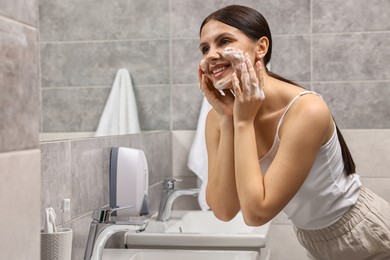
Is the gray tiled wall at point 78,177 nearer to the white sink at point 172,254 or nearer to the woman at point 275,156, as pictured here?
the white sink at point 172,254

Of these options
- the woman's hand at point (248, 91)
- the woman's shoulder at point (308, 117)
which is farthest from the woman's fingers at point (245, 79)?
the woman's shoulder at point (308, 117)

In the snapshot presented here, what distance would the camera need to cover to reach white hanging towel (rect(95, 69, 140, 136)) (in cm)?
204

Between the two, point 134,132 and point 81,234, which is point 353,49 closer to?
point 134,132

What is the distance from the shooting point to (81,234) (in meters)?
1.69

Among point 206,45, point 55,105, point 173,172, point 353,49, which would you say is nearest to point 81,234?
point 55,105

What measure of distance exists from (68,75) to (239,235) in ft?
2.29

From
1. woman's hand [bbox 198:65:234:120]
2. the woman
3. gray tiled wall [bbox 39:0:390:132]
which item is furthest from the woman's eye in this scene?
gray tiled wall [bbox 39:0:390:132]

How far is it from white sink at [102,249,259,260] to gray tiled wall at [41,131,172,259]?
0.12 m

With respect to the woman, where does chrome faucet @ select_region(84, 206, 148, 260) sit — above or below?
below

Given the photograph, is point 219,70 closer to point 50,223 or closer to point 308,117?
point 308,117

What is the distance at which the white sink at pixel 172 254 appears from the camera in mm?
1705

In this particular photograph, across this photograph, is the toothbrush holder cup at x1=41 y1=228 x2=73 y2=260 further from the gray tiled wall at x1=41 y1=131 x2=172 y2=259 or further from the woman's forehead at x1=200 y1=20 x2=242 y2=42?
the woman's forehead at x1=200 y1=20 x2=242 y2=42

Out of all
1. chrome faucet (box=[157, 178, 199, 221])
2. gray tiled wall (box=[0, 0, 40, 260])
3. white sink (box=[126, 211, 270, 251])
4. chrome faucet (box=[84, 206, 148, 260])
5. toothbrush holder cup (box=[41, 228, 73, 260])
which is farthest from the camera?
chrome faucet (box=[157, 178, 199, 221])

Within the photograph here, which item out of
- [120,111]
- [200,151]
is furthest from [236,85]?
[200,151]
